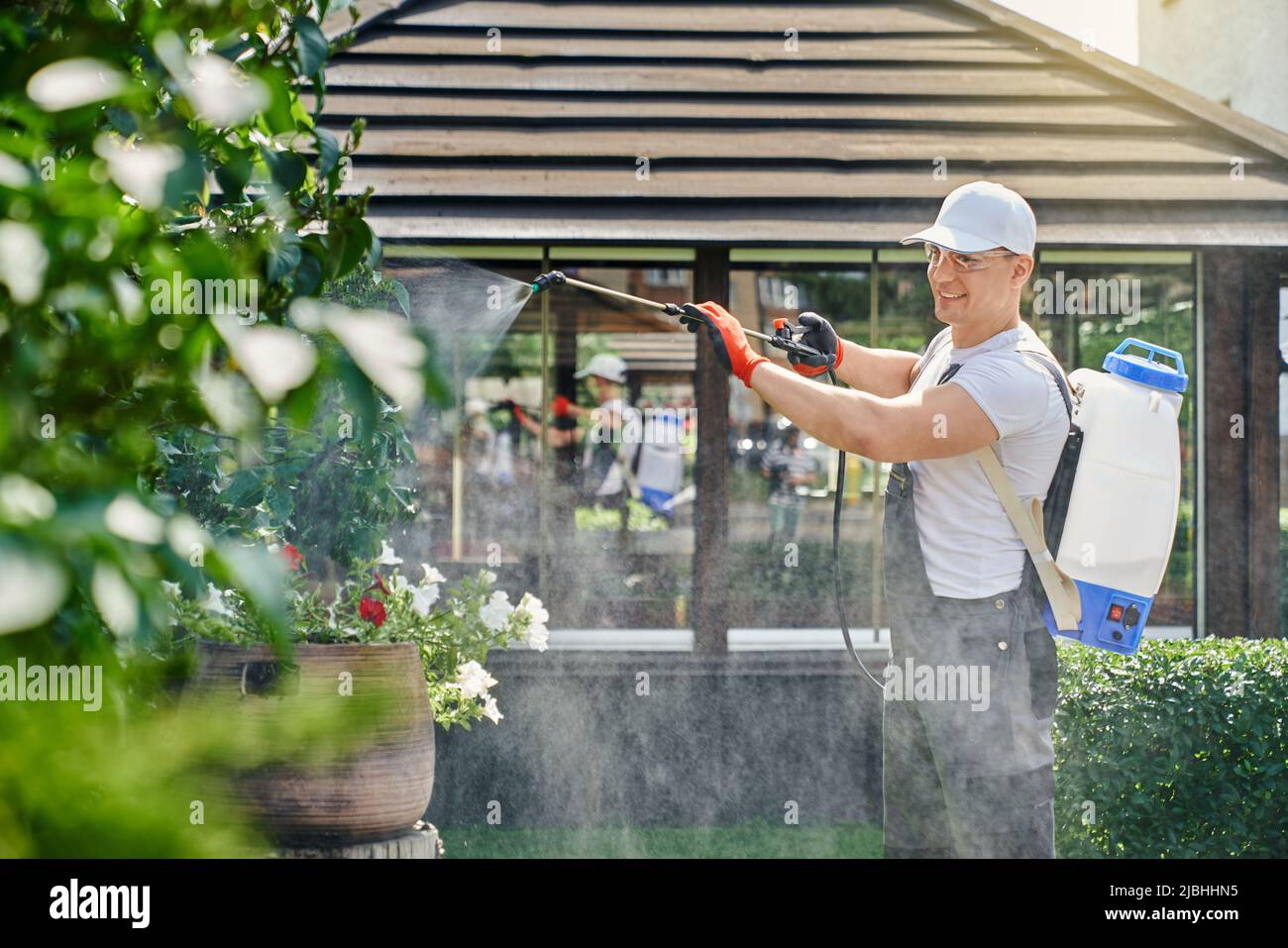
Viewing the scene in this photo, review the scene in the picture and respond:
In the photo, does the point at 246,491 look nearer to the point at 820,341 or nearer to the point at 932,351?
the point at 820,341

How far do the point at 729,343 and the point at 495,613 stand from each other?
1.81m

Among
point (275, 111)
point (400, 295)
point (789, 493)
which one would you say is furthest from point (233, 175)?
point (789, 493)

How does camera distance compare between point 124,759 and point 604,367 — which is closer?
point 124,759

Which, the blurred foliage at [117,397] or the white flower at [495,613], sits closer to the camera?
the blurred foliage at [117,397]

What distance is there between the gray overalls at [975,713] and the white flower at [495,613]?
72.8 inches

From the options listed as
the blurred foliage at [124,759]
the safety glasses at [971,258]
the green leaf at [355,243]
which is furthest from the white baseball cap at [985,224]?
the blurred foliage at [124,759]

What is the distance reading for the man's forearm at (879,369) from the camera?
390cm

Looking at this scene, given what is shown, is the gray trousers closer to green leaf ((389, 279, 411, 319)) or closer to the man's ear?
the man's ear

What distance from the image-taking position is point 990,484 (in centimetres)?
327

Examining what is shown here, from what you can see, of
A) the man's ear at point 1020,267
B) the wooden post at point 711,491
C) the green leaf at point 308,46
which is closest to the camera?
the green leaf at point 308,46

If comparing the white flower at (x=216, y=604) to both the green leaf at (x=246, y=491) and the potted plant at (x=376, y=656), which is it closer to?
the potted plant at (x=376, y=656)
